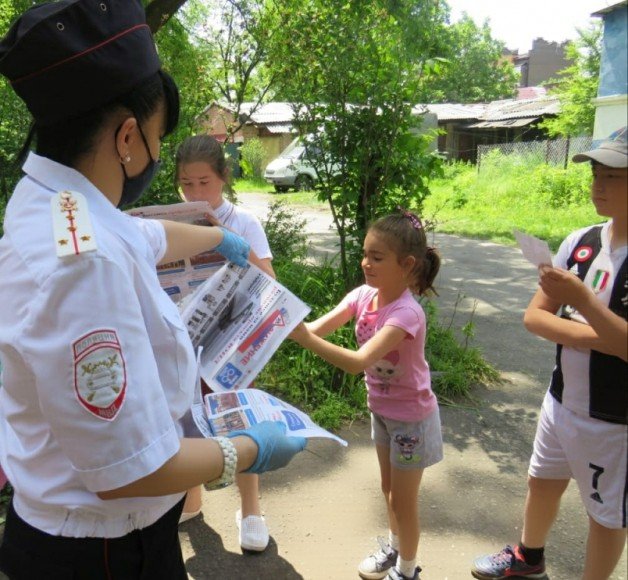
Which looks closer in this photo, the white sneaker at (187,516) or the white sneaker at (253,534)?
the white sneaker at (253,534)

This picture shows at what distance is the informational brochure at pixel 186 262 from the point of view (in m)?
2.03

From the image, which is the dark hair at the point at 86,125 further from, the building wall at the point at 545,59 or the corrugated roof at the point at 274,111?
the corrugated roof at the point at 274,111

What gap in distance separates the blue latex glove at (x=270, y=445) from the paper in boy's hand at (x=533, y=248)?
2.26ft

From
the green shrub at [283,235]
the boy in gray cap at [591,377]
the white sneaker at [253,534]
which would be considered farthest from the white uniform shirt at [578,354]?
the green shrub at [283,235]

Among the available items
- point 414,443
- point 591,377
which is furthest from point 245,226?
point 591,377

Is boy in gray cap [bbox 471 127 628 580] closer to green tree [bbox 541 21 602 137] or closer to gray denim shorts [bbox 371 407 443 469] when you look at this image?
green tree [bbox 541 21 602 137]

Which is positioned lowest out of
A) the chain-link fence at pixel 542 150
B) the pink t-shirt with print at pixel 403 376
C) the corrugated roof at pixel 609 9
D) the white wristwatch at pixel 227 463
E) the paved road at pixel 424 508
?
the paved road at pixel 424 508

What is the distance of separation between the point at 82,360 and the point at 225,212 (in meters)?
1.82

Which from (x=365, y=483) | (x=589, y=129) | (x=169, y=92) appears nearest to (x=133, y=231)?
(x=169, y=92)

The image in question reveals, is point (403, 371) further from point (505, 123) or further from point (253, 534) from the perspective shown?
point (253, 534)

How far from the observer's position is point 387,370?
2137 millimetres

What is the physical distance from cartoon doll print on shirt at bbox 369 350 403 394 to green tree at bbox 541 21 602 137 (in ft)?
3.29

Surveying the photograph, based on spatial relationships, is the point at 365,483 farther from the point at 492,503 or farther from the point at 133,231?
the point at 133,231

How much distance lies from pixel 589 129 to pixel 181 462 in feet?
3.66
